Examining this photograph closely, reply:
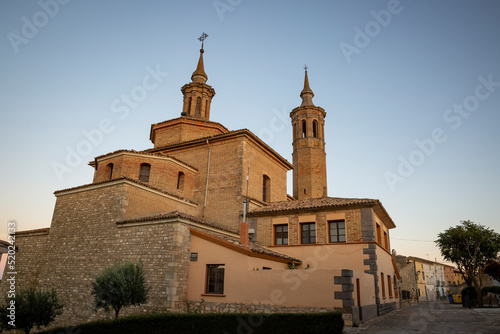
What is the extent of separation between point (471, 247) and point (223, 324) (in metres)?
23.2

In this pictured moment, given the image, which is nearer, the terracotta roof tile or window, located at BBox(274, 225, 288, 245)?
the terracotta roof tile

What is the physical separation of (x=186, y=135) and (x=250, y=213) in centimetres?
850

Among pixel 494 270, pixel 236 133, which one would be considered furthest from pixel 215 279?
pixel 494 270

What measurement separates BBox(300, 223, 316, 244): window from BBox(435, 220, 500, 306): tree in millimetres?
14806

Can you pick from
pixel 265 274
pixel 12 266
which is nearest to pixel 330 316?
pixel 265 274

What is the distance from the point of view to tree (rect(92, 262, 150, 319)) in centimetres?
1052

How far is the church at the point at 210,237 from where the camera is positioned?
1203cm

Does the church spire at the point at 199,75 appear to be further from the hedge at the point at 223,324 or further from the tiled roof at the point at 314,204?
the hedge at the point at 223,324

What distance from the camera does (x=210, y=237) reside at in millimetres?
13055

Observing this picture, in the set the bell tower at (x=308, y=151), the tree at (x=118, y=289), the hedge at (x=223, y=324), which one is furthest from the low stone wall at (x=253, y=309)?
the bell tower at (x=308, y=151)

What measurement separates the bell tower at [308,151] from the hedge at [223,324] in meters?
21.7

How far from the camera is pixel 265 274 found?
11953 mm

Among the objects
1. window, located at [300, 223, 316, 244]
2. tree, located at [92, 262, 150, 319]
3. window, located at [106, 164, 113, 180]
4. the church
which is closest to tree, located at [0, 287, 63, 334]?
tree, located at [92, 262, 150, 319]

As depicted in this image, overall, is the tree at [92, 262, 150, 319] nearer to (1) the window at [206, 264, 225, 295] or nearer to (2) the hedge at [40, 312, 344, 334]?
(2) the hedge at [40, 312, 344, 334]
